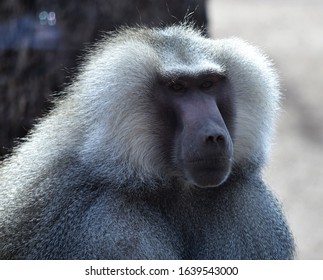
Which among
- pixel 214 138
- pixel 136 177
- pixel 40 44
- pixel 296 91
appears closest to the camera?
pixel 214 138

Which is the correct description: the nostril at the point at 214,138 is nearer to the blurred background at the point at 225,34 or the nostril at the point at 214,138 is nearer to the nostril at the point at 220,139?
the nostril at the point at 220,139

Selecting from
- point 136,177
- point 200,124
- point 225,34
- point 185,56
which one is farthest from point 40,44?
point 225,34

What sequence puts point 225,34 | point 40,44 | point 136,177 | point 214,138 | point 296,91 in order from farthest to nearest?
point 225,34 < point 296,91 < point 40,44 < point 136,177 < point 214,138

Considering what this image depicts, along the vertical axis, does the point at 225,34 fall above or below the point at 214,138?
below

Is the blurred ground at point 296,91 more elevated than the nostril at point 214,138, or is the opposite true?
the nostril at point 214,138

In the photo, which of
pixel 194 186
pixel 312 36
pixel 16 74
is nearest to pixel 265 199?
pixel 194 186

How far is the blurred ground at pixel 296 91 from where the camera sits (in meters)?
7.48

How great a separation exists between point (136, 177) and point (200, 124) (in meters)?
0.38

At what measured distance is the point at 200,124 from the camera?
129 inches

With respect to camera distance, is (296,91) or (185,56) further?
(296,91)

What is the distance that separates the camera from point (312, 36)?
417 inches

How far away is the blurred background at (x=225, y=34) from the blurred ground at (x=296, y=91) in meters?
0.01

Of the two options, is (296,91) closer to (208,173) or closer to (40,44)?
(40,44)

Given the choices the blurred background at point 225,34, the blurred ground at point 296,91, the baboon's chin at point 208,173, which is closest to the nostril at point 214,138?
the baboon's chin at point 208,173
